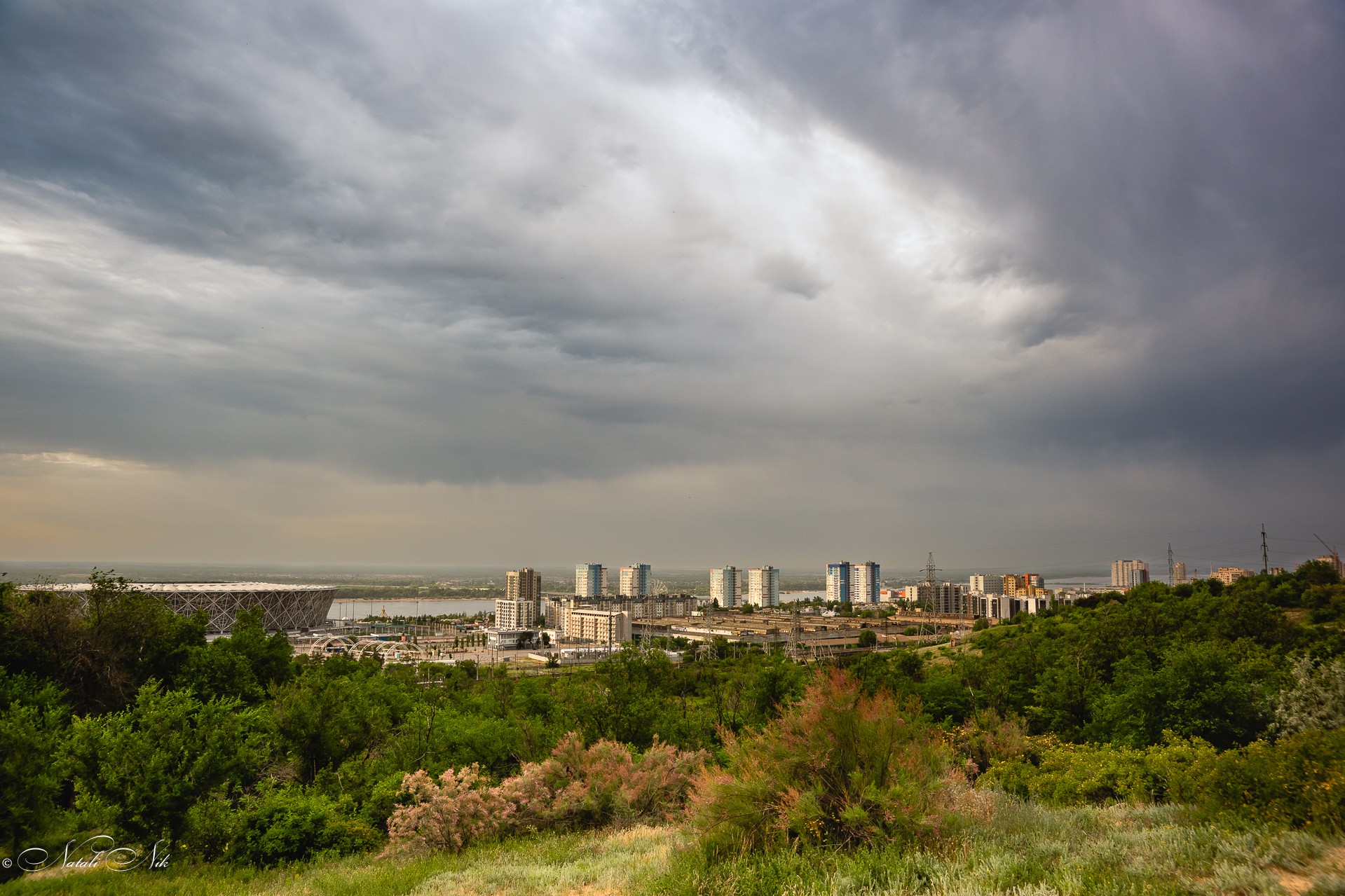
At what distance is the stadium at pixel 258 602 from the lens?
4080 inches

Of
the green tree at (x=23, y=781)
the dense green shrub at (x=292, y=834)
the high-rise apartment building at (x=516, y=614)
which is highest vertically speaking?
the green tree at (x=23, y=781)

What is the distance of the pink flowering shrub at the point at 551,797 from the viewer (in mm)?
13016

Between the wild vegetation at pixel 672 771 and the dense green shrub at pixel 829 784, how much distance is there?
34 millimetres

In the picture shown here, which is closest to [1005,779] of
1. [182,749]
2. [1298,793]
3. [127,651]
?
[1298,793]

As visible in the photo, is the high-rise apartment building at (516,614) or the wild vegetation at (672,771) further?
the high-rise apartment building at (516,614)

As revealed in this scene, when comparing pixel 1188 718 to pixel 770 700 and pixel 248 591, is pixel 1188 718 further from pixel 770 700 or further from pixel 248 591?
pixel 248 591

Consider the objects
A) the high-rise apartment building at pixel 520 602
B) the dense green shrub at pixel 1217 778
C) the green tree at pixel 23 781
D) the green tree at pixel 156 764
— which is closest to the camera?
the dense green shrub at pixel 1217 778

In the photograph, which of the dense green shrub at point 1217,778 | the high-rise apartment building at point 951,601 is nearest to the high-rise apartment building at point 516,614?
the high-rise apartment building at point 951,601

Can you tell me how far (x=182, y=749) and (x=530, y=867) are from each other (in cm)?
793

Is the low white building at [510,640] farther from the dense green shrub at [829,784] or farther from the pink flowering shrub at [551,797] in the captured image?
the dense green shrub at [829,784]

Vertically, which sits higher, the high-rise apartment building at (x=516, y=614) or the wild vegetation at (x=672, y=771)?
the wild vegetation at (x=672, y=771)

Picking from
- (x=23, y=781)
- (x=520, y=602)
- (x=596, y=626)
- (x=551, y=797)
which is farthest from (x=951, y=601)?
(x=23, y=781)

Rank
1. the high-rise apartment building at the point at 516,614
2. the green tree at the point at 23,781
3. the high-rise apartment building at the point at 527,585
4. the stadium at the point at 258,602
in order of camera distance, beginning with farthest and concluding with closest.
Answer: the high-rise apartment building at the point at 527,585 → the high-rise apartment building at the point at 516,614 → the stadium at the point at 258,602 → the green tree at the point at 23,781

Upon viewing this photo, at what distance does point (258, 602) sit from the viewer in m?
107
